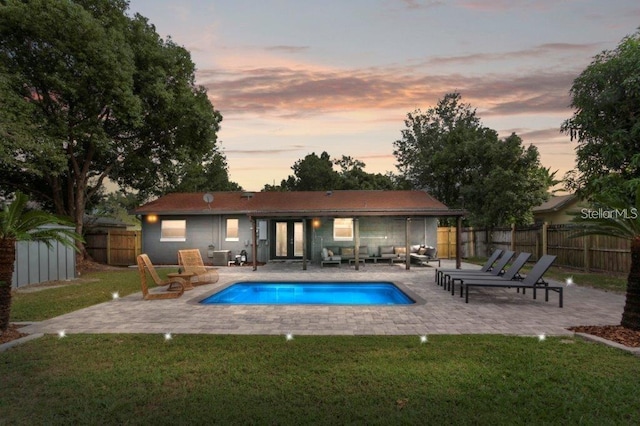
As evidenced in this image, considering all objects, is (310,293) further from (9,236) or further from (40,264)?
(40,264)

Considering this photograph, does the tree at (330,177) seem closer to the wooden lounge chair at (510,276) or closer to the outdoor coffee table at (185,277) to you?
the wooden lounge chair at (510,276)

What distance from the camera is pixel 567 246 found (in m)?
15.6

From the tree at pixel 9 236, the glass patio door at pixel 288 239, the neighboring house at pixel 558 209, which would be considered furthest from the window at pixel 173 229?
the neighboring house at pixel 558 209

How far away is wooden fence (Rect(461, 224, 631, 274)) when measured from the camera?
43.4 feet

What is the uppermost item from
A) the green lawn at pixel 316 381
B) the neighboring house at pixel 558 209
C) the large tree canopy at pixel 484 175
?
the large tree canopy at pixel 484 175

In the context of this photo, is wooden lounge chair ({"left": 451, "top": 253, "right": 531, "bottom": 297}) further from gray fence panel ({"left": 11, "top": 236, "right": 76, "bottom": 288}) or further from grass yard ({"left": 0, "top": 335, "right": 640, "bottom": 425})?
gray fence panel ({"left": 11, "top": 236, "right": 76, "bottom": 288})

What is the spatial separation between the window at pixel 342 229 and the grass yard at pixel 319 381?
1386cm

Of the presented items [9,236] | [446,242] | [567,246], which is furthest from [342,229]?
[9,236]

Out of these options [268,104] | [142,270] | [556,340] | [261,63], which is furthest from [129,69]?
[556,340]

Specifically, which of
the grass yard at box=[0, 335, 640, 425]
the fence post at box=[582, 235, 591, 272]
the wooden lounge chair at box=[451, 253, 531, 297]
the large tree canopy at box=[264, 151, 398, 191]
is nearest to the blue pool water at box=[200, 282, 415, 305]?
the wooden lounge chair at box=[451, 253, 531, 297]

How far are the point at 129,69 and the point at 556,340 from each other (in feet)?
55.2

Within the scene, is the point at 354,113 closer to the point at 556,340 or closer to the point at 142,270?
the point at 142,270

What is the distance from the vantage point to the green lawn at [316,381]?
3.34m

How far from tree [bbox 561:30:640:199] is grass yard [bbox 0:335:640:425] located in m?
11.3
